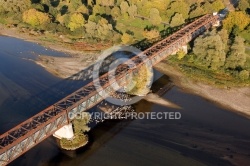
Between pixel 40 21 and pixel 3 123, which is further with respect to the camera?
pixel 40 21

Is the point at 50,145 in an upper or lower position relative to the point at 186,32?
lower

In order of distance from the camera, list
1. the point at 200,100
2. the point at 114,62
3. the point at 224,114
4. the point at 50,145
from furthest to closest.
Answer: the point at 114,62
the point at 200,100
the point at 224,114
the point at 50,145

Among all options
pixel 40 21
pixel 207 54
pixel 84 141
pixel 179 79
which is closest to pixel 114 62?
pixel 179 79

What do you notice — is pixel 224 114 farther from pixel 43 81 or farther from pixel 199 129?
pixel 43 81

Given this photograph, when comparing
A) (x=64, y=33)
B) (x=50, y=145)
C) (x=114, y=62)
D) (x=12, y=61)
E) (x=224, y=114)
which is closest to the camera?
(x=50, y=145)

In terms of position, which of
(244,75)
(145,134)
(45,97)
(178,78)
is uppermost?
(244,75)

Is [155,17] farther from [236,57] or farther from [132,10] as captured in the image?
[236,57]

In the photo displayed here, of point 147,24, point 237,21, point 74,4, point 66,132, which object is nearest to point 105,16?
point 74,4

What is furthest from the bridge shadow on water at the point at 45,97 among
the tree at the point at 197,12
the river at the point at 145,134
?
the tree at the point at 197,12
